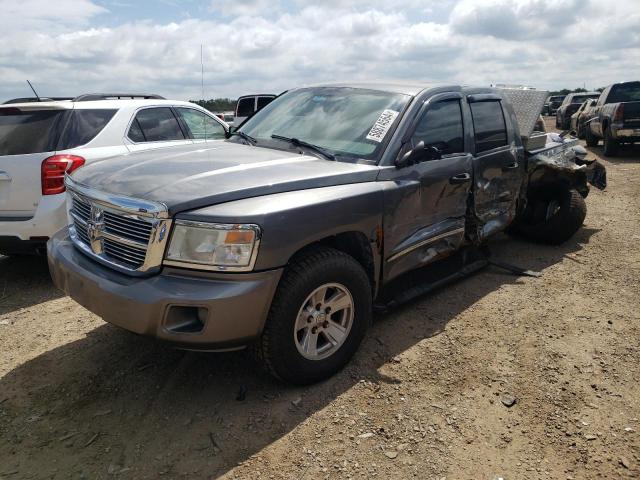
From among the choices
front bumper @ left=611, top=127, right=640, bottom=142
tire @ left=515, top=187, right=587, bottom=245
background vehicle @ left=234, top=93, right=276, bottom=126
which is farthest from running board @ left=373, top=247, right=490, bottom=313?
background vehicle @ left=234, top=93, right=276, bottom=126

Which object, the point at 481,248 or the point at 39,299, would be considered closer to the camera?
the point at 39,299

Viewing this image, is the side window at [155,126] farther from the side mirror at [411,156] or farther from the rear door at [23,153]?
the side mirror at [411,156]

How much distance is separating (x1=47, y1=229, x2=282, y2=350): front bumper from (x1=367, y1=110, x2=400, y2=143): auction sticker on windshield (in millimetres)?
1321

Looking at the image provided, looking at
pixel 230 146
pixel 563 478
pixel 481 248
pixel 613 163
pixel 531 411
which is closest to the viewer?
pixel 563 478

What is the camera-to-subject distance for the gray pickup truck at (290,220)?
8.55 ft

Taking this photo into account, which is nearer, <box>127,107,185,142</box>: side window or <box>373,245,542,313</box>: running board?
<box>373,245,542,313</box>: running board

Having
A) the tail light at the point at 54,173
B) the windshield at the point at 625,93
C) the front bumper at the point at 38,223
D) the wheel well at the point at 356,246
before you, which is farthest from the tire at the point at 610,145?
the front bumper at the point at 38,223

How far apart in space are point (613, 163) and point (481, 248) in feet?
30.7

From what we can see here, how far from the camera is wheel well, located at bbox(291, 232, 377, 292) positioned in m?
3.24

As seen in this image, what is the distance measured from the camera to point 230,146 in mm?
3910

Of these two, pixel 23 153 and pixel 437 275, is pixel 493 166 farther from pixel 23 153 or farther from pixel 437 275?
pixel 23 153

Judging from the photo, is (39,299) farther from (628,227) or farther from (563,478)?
(628,227)

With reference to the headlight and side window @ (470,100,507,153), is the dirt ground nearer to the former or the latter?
the headlight

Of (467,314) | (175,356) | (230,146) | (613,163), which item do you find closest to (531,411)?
(467,314)
